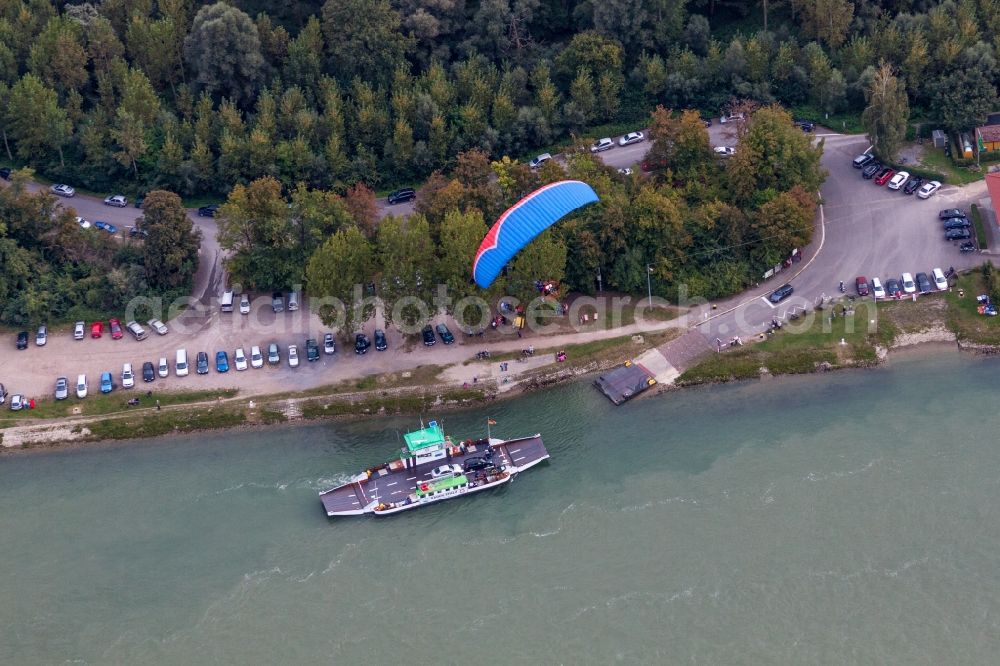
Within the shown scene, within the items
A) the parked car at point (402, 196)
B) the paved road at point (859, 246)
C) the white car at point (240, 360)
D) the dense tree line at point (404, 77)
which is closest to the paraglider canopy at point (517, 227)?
the paved road at point (859, 246)

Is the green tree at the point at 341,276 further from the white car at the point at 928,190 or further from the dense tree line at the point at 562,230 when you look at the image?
the white car at the point at 928,190

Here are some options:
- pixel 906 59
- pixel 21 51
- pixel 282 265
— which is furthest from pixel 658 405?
pixel 21 51

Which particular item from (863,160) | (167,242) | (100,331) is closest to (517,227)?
(167,242)

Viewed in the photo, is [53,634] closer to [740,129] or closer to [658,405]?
[658,405]

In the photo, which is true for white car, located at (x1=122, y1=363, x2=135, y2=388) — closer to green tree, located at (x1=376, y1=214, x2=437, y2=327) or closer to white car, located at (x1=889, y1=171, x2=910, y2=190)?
green tree, located at (x1=376, y1=214, x2=437, y2=327)

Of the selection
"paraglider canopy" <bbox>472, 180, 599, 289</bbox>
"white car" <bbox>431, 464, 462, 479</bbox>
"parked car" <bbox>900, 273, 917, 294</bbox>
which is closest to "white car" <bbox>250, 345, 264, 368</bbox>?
"paraglider canopy" <bbox>472, 180, 599, 289</bbox>

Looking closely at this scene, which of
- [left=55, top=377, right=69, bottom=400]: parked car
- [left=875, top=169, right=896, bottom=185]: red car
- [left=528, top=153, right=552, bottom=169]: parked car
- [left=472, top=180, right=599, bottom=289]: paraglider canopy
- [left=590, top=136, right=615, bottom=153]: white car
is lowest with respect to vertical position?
[left=55, top=377, right=69, bottom=400]: parked car
